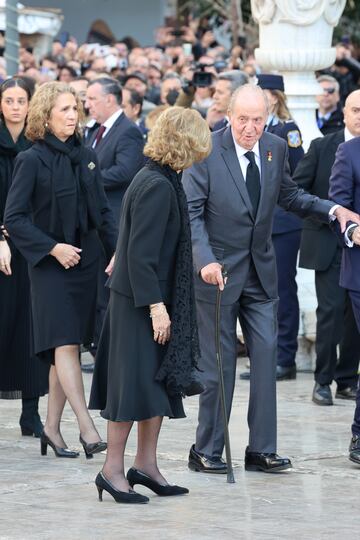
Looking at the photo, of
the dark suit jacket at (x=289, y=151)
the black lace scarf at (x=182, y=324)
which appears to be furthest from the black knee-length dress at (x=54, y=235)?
the dark suit jacket at (x=289, y=151)

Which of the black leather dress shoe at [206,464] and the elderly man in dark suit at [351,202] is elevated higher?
the elderly man in dark suit at [351,202]

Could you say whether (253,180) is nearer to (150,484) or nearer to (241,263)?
(241,263)

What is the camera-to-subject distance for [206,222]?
7.40 m

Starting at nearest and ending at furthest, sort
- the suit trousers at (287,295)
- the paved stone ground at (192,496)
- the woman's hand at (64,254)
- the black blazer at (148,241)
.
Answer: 1. the paved stone ground at (192,496)
2. the black blazer at (148,241)
3. the woman's hand at (64,254)
4. the suit trousers at (287,295)

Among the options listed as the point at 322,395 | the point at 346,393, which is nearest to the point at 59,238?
the point at 322,395

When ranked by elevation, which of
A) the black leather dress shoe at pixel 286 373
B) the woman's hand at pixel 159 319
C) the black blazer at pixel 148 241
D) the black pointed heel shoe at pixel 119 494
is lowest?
the black leather dress shoe at pixel 286 373

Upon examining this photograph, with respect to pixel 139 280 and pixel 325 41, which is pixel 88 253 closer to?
pixel 139 280

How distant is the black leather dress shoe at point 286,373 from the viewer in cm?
1048

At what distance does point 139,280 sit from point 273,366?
1247 mm

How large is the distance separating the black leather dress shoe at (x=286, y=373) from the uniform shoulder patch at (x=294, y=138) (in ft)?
5.07

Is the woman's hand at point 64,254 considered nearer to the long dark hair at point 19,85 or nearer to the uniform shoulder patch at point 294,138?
the long dark hair at point 19,85

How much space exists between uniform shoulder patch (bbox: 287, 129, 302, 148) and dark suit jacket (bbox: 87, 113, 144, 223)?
1.22 m

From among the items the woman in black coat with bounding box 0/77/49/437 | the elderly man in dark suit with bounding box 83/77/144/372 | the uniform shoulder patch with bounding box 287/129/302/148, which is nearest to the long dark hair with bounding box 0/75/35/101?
the woman in black coat with bounding box 0/77/49/437

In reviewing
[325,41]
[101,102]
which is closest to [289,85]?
[325,41]
